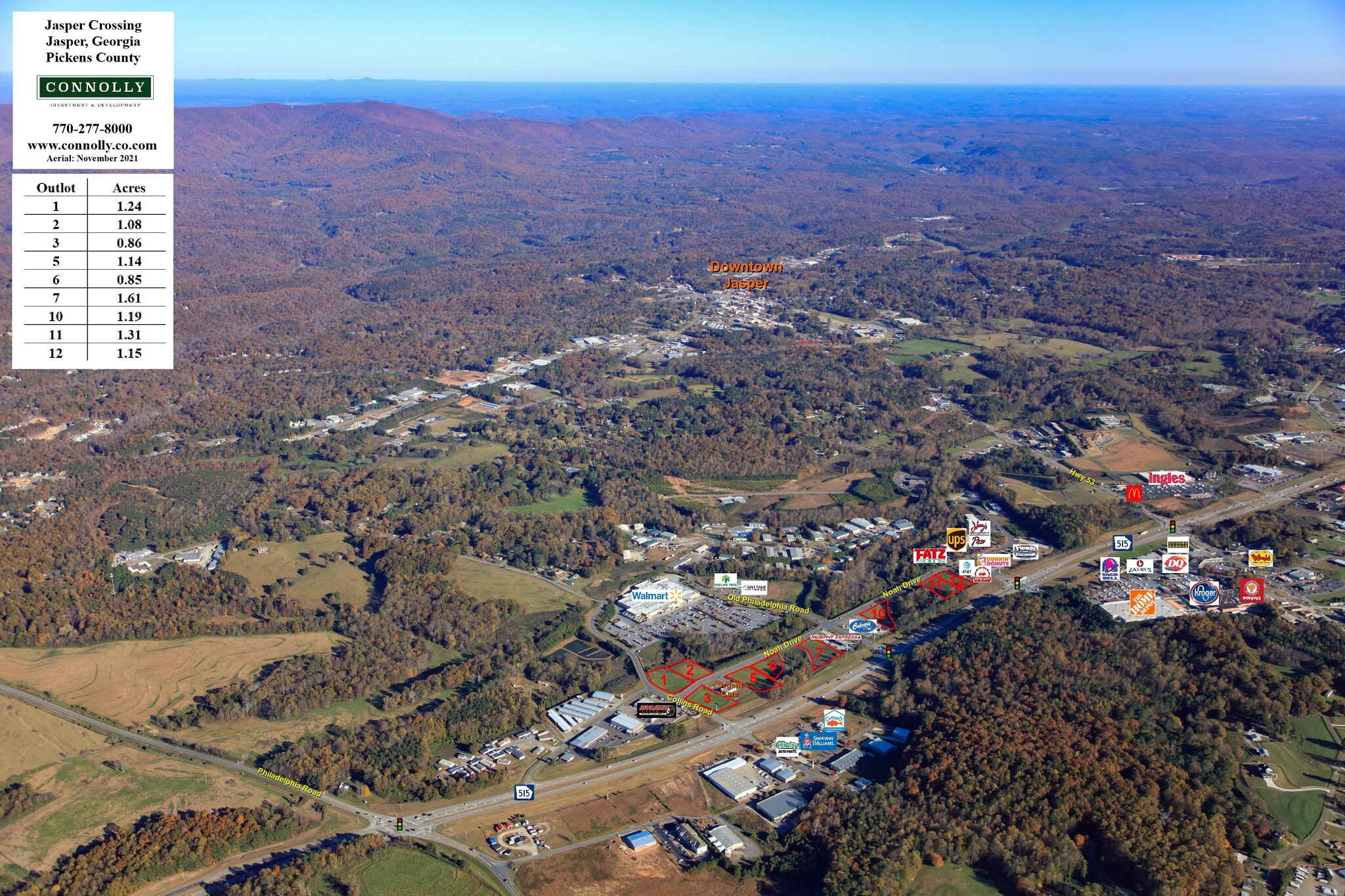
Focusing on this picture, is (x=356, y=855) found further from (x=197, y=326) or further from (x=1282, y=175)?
(x=1282, y=175)

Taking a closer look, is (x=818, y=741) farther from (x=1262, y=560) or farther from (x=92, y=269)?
(x=92, y=269)

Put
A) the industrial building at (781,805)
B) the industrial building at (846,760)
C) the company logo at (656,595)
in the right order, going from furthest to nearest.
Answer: the company logo at (656,595) → the industrial building at (846,760) → the industrial building at (781,805)

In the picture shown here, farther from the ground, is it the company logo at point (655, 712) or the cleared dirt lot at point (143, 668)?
the company logo at point (655, 712)

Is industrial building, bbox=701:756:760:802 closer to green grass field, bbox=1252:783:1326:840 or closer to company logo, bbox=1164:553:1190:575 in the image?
green grass field, bbox=1252:783:1326:840

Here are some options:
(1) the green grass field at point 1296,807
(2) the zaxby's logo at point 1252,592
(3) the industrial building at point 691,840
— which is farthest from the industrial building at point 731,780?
(2) the zaxby's logo at point 1252,592

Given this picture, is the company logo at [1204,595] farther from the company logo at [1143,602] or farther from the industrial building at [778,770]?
the industrial building at [778,770]

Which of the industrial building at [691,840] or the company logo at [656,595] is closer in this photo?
the industrial building at [691,840]

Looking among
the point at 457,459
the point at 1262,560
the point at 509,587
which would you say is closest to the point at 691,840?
the point at 509,587
